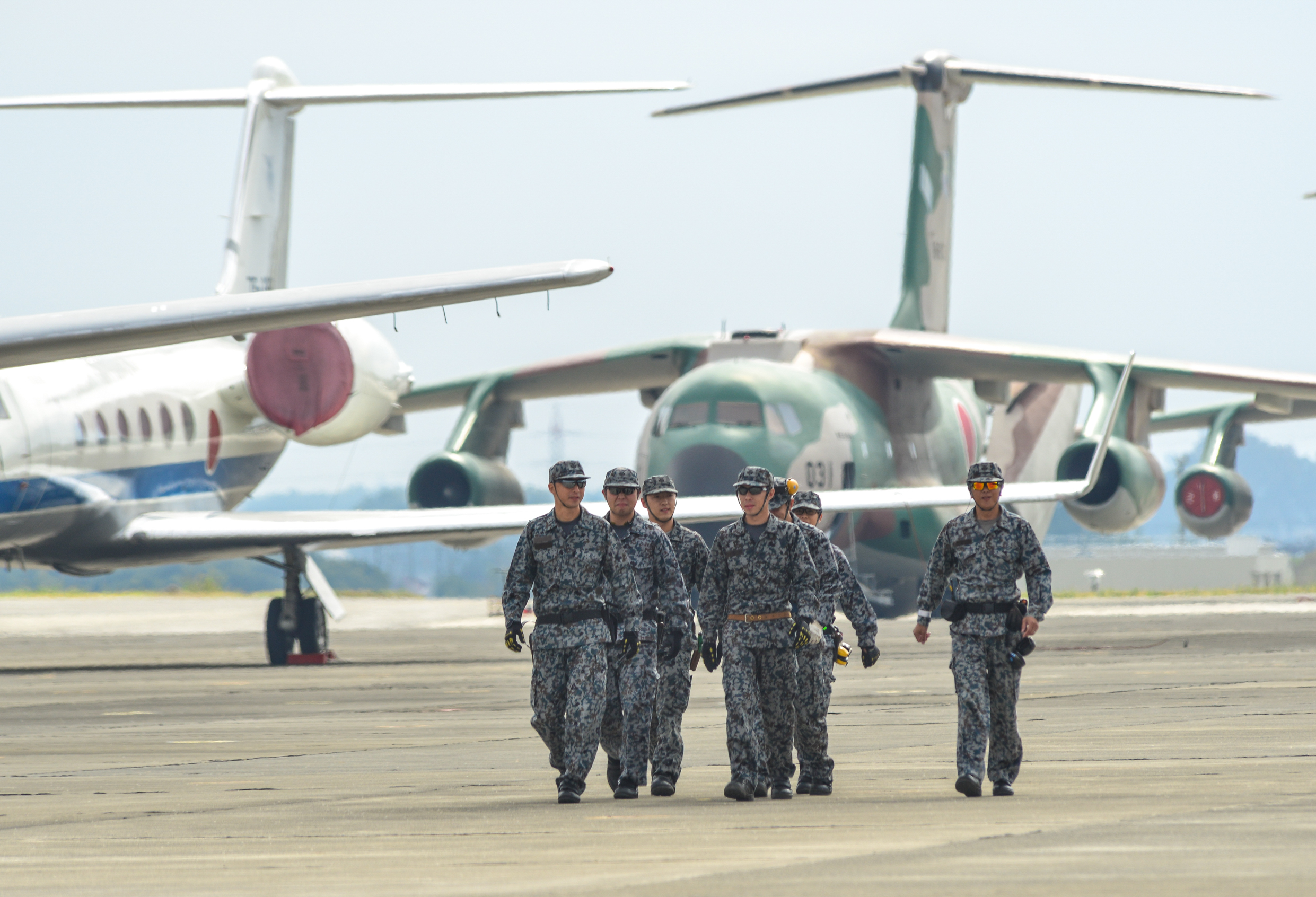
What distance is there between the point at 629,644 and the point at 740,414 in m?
18.6

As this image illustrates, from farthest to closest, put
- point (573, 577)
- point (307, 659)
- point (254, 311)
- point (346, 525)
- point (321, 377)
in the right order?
point (307, 659), point (321, 377), point (346, 525), point (254, 311), point (573, 577)

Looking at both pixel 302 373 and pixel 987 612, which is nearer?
pixel 987 612

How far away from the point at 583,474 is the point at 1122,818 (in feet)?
10.9

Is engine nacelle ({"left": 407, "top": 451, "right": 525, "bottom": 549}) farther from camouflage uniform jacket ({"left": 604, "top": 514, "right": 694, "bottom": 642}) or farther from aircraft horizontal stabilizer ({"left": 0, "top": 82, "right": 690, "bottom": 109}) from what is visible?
camouflage uniform jacket ({"left": 604, "top": 514, "right": 694, "bottom": 642})

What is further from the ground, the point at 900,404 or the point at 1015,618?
the point at 900,404

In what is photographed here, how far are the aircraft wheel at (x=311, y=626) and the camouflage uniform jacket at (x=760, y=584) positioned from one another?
13.5 m

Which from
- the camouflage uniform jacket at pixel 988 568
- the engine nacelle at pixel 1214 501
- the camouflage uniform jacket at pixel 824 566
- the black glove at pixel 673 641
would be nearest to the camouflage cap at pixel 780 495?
the camouflage uniform jacket at pixel 824 566

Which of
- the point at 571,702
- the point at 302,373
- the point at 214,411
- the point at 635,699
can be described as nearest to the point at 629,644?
the point at 635,699

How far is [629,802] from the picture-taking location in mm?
10000

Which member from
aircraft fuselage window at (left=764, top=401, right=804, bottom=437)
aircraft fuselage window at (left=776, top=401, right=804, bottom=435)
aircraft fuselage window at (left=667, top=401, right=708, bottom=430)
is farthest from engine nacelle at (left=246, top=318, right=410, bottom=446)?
aircraft fuselage window at (left=776, top=401, right=804, bottom=435)

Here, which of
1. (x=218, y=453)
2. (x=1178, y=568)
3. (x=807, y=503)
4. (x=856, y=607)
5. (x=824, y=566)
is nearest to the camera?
(x=824, y=566)

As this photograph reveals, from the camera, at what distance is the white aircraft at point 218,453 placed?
2116 cm

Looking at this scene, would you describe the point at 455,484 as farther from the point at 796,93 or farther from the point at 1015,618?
the point at 1015,618

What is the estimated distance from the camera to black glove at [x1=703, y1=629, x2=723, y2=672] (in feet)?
34.1
